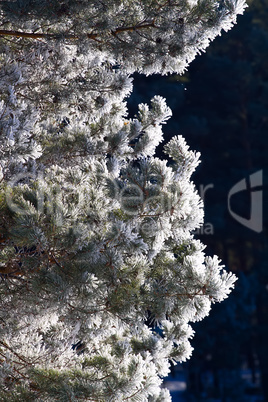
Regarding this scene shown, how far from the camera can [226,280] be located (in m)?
3.00

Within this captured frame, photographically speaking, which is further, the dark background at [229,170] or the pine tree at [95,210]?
the dark background at [229,170]

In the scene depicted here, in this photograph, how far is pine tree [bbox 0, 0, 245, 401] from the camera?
2801 mm

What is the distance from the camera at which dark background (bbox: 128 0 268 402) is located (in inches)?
597

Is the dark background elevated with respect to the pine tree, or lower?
elevated

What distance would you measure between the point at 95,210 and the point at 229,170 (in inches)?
704

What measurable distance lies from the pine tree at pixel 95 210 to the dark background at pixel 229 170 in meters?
11.6

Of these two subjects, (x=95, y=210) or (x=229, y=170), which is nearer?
(x=95, y=210)

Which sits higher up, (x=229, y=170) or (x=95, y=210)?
(x=229, y=170)

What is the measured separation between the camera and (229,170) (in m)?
20.2

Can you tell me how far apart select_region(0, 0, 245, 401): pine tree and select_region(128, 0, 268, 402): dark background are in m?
11.6

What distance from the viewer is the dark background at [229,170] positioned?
597 inches

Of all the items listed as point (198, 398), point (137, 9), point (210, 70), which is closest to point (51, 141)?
point (137, 9)

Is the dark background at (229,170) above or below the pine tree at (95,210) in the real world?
above

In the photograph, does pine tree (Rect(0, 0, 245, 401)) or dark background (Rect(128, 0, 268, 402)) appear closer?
pine tree (Rect(0, 0, 245, 401))
